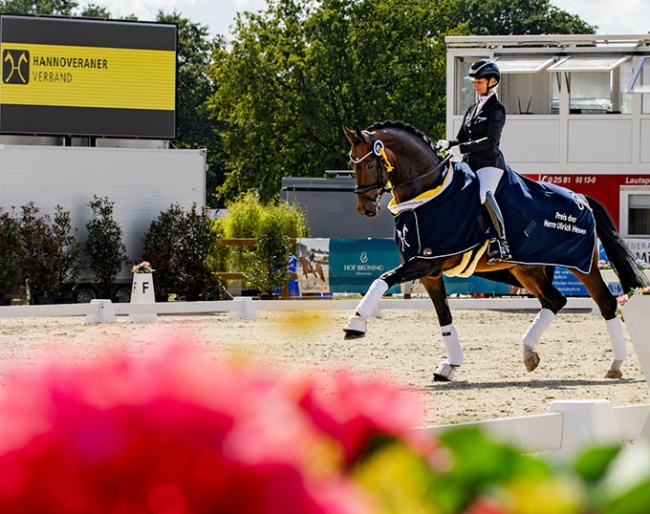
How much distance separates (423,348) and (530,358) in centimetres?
315

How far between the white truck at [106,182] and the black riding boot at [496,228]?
15060mm

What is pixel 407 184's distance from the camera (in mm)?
9523

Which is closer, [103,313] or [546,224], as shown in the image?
[546,224]

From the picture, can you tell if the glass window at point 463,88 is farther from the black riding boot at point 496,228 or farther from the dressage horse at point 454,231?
the black riding boot at point 496,228

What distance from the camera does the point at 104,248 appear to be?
23.7 m

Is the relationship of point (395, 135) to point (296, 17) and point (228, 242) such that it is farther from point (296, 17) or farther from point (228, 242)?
point (296, 17)

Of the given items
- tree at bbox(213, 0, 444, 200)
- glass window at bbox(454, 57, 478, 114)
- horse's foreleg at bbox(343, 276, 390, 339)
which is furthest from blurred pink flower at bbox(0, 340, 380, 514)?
tree at bbox(213, 0, 444, 200)

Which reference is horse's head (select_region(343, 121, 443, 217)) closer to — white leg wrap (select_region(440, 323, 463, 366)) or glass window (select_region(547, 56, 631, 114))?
white leg wrap (select_region(440, 323, 463, 366))

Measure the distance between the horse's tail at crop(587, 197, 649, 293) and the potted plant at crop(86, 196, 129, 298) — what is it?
14461mm

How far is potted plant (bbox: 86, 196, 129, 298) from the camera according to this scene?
931 inches

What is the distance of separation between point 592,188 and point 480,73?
56.2 feet

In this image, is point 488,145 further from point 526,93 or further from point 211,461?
point 526,93

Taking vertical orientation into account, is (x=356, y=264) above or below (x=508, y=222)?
below

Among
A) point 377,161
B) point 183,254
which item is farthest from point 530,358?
point 183,254
